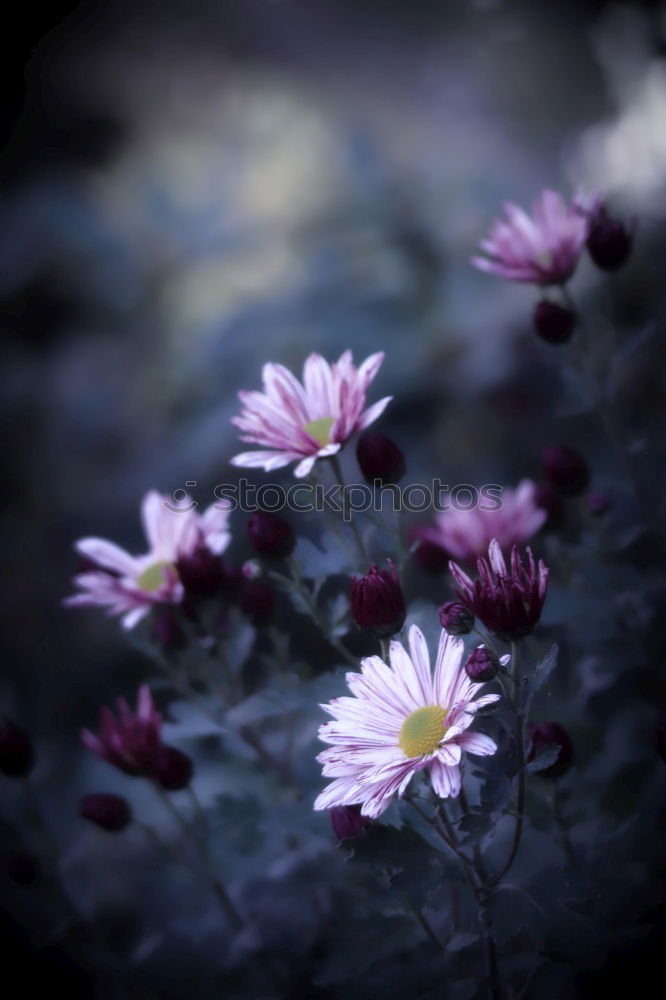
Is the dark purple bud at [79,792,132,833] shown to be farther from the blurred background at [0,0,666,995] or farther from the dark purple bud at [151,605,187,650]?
the blurred background at [0,0,666,995]

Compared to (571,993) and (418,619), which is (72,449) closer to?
(418,619)

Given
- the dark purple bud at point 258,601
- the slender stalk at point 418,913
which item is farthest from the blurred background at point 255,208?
the slender stalk at point 418,913

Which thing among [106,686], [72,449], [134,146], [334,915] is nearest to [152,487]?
[72,449]

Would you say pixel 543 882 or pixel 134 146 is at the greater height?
pixel 134 146

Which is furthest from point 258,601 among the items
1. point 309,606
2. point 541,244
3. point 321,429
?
point 541,244

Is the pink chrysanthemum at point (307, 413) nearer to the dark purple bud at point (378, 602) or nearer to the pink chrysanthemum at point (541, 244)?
the dark purple bud at point (378, 602)

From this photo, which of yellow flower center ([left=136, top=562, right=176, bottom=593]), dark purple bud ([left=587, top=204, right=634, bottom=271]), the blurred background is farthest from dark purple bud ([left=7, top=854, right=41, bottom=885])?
dark purple bud ([left=587, top=204, right=634, bottom=271])
